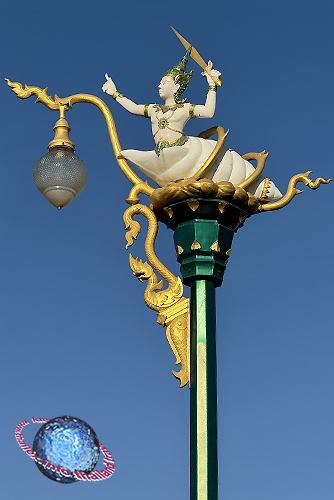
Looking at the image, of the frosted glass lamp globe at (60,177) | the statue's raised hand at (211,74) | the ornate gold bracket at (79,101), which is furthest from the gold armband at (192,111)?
the frosted glass lamp globe at (60,177)

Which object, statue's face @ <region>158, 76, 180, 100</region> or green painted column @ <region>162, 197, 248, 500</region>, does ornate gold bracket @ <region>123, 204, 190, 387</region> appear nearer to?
green painted column @ <region>162, 197, 248, 500</region>

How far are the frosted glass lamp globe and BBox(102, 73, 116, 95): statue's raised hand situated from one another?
1.05 meters

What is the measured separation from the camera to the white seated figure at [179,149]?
9086 mm

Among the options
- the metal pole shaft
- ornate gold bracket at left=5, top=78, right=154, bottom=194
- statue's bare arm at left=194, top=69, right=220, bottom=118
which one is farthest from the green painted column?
statue's bare arm at left=194, top=69, right=220, bottom=118

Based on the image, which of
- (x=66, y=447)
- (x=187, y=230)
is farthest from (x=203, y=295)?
(x=66, y=447)

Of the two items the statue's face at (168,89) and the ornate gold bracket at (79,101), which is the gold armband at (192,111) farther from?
the ornate gold bracket at (79,101)

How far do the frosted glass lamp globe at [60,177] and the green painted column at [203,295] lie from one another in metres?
0.89

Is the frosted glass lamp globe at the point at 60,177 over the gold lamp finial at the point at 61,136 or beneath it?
beneath

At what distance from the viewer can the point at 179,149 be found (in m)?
9.05

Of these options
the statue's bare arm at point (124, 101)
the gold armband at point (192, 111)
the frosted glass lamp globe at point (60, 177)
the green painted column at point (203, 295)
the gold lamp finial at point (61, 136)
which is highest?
the statue's bare arm at point (124, 101)

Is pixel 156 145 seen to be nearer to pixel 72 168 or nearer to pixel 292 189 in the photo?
pixel 72 168

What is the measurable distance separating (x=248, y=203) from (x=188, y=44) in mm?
1953

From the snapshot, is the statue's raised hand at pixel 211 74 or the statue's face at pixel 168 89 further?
the statue's face at pixel 168 89

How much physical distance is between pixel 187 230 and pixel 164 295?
64 centimetres
